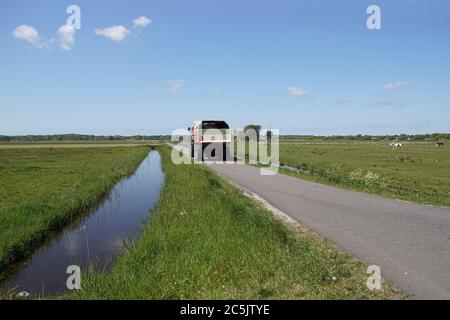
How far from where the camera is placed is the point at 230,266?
7348 mm

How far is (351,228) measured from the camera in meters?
10.0

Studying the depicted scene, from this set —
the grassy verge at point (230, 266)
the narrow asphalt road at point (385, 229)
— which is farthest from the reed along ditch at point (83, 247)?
the narrow asphalt road at point (385, 229)

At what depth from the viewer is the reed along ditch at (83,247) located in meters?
8.64

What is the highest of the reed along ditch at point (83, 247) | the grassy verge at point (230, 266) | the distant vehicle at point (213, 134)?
the distant vehicle at point (213, 134)

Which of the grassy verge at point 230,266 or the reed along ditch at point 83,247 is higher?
the grassy verge at point 230,266

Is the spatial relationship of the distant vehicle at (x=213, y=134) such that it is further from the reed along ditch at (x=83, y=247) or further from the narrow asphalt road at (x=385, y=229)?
the narrow asphalt road at (x=385, y=229)

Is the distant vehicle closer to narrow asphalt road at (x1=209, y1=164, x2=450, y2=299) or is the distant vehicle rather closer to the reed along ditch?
the reed along ditch

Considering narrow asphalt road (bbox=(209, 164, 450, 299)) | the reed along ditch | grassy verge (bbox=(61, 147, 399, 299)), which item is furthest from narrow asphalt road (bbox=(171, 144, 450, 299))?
the reed along ditch

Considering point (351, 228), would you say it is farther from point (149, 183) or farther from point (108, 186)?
point (149, 183)

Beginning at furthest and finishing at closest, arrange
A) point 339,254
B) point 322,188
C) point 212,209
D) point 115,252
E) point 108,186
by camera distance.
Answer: point 108,186 → point 322,188 → point 212,209 → point 115,252 → point 339,254

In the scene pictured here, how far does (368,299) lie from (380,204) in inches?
336

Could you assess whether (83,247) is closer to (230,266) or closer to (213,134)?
(230,266)

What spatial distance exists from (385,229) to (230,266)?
15.2 feet
